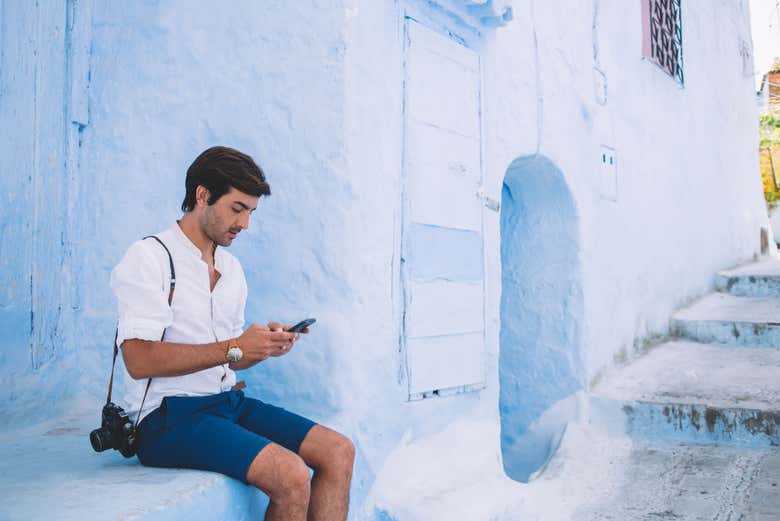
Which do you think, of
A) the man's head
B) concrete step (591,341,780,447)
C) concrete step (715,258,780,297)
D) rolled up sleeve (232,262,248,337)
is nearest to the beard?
the man's head

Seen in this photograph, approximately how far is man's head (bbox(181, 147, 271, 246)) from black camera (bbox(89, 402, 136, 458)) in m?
0.63

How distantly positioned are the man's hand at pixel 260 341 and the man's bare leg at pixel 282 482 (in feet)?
0.97

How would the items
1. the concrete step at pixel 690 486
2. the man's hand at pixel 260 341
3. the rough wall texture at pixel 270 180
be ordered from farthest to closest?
1. the concrete step at pixel 690 486
2. the rough wall texture at pixel 270 180
3. the man's hand at pixel 260 341

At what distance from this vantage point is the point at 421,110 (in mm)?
3314

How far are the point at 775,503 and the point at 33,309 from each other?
3.59m

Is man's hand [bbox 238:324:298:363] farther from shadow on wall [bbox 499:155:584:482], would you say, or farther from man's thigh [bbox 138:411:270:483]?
shadow on wall [bbox 499:155:584:482]

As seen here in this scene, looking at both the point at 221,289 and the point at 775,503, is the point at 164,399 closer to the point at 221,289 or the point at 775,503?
the point at 221,289

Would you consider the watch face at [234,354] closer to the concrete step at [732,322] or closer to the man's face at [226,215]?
the man's face at [226,215]

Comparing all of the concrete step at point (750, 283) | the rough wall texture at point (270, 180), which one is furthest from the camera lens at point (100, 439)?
the concrete step at point (750, 283)

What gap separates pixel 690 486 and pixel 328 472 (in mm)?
2341

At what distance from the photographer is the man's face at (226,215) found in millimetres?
2266

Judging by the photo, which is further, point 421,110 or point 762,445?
point 762,445

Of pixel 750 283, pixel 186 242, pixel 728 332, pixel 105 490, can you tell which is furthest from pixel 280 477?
pixel 750 283

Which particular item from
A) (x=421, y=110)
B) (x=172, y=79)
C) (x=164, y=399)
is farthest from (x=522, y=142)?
(x=164, y=399)
